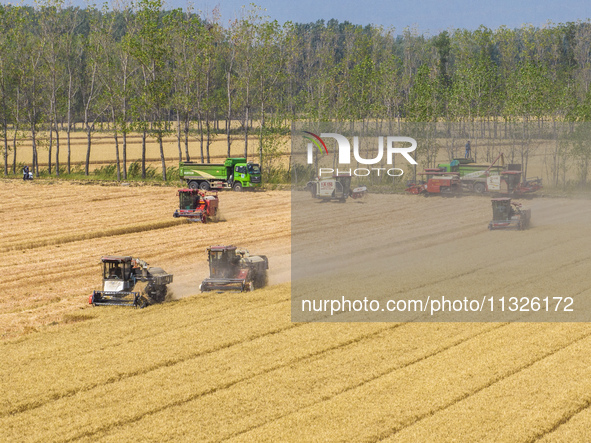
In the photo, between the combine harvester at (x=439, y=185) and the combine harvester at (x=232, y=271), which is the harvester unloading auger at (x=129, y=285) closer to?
the combine harvester at (x=232, y=271)

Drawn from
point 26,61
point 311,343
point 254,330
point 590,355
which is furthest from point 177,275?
point 26,61

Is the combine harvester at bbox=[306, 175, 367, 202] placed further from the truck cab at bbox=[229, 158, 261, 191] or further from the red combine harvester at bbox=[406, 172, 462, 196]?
the truck cab at bbox=[229, 158, 261, 191]

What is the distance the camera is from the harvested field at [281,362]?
12547mm

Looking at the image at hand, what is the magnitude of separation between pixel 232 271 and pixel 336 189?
748 inches

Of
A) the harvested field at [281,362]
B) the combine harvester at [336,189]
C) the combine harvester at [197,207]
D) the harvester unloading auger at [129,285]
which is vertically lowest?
the harvested field at [281,362]

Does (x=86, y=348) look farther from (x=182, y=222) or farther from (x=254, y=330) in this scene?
(x=182, y=222)

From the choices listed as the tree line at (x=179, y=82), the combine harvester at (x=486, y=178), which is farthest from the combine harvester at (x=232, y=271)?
the tree line at (x=179, y=82)

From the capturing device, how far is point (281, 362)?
631 inches

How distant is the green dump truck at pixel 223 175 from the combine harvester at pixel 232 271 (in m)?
26.7

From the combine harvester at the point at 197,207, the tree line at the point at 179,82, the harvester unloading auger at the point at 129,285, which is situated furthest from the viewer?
the tree line at the point at 179,82

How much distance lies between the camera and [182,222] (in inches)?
1507

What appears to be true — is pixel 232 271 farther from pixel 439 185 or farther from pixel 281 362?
pixel 439 185

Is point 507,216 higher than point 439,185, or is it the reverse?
point 439,185

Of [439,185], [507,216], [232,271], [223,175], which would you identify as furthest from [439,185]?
[232,271]
